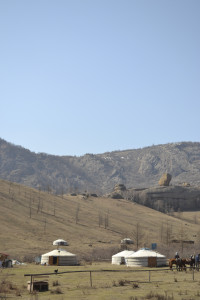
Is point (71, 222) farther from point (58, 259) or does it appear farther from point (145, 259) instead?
point (145, 259)

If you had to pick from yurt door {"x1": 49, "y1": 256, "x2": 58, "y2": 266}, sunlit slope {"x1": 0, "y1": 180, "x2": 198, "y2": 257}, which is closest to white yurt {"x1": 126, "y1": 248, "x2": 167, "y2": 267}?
yurt door {"x1": 49, "y1": 256, "x2": 58, "y2": 266}

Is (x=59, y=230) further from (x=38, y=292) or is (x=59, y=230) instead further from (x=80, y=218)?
(x=38, y=292)

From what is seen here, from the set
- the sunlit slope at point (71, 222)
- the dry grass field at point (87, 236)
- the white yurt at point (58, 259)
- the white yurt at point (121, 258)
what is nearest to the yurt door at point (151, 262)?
the dry grass field at point (87, 236)

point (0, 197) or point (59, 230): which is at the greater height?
point (0, 197)

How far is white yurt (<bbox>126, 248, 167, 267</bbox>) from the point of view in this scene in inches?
2073

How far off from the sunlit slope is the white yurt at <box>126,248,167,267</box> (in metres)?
17.5

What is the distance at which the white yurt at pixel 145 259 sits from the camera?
52.7m

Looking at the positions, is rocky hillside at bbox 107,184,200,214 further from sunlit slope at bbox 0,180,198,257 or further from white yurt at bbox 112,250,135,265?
white yurt at bbox 112,250,135,265

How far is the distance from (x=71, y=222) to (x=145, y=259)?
159ft

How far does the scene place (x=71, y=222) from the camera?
99.8 metres

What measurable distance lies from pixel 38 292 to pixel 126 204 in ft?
368

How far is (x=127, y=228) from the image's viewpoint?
106125 mm

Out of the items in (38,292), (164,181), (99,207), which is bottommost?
(38,292)

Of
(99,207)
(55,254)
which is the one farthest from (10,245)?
(99,207)
